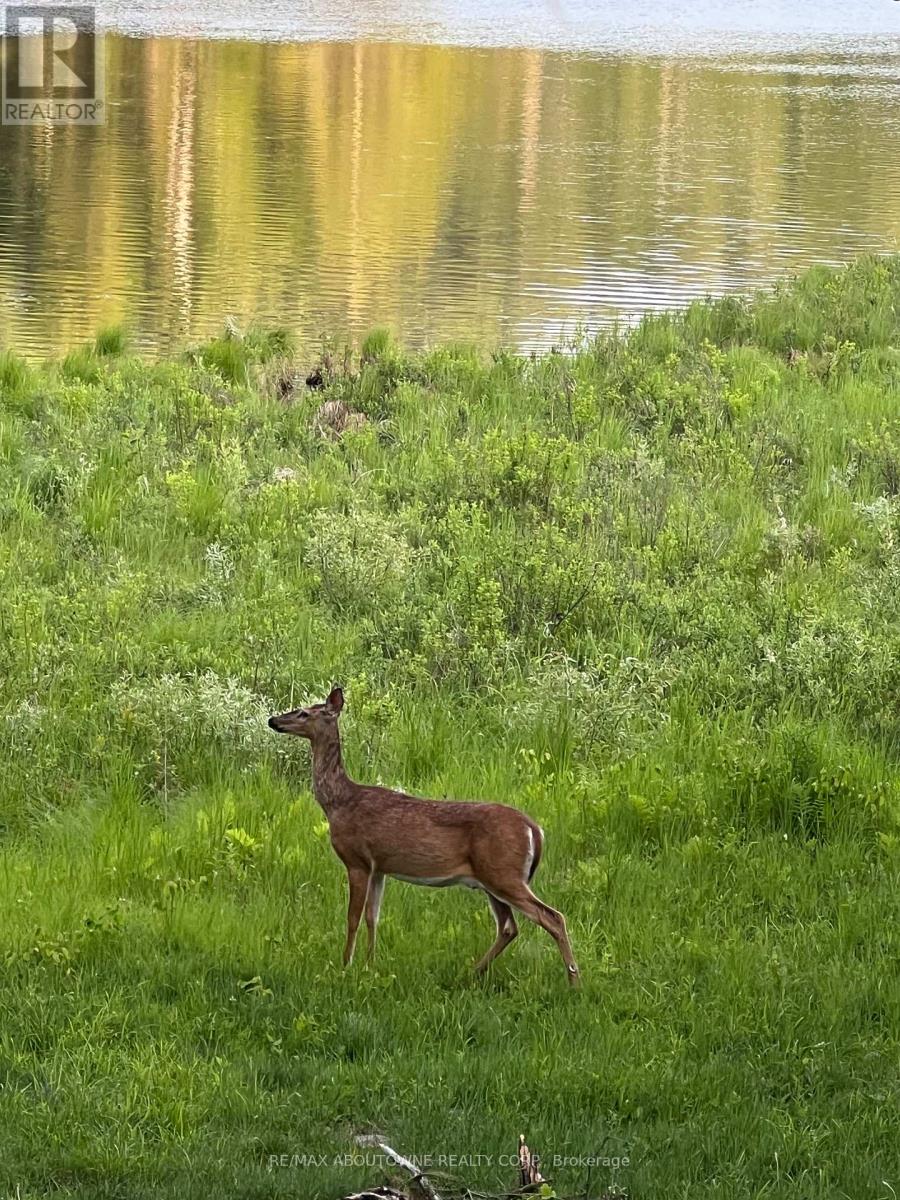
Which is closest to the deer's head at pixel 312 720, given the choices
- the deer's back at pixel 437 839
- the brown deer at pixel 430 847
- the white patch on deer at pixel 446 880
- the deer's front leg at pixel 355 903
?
the brown deer at pixel 430 847

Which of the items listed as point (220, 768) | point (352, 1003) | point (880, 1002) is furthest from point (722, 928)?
point (220, 768)

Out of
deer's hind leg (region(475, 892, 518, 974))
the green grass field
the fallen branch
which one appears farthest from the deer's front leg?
the fallen branch

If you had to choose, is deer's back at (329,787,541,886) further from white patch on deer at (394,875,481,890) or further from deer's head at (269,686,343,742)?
deer's head at (269,686,343,742)

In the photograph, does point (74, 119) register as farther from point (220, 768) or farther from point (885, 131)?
point (220, 768)

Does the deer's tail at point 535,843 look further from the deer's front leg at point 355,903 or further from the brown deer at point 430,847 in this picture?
the deer's front leg at point 355,903

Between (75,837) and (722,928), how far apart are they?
2.66 metres

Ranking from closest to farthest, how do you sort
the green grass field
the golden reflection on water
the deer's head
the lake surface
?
the green grass field → the deer's head → the golden reflection on water → the lake surface

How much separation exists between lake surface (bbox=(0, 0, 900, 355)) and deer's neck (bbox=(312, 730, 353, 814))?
13.5 metres

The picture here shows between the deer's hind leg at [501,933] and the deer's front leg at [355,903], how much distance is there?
1.39ft

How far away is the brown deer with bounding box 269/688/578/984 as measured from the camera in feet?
19.7

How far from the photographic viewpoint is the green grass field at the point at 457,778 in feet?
17.8

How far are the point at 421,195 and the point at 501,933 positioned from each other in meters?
24.3

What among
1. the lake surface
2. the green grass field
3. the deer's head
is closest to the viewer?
the green grass field

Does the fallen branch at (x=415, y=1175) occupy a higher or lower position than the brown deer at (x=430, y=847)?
lower
